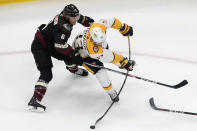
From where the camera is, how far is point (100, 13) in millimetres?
4680

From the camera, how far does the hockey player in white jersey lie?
2584mm

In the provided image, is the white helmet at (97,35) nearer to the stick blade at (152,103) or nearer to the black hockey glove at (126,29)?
the black hockey glove at (126,29)

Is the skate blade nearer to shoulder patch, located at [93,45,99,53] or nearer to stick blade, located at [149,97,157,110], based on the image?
shoulder patch, located at [93,45,99,53]

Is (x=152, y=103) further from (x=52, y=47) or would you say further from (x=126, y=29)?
(x=52, y=47)

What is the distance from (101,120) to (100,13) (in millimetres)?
2383

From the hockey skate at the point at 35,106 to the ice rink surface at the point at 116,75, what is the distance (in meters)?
0.05

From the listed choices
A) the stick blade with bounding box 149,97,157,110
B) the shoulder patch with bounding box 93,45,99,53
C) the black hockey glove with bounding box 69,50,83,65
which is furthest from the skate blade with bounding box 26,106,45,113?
the stick blade with bounding box 149,97,157,110

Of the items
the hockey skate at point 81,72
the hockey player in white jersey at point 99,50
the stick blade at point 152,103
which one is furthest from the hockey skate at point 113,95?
the hockey skate at point 81,72

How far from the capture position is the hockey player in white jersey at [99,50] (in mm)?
2584

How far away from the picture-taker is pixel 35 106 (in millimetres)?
2811

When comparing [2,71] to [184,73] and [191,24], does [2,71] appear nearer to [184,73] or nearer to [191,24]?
[184,73]

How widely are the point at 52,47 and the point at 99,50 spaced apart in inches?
23.5

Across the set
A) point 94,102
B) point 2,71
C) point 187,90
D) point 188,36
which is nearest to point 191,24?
point 188,36

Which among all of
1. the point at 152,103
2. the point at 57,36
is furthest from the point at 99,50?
the point at 152,103
